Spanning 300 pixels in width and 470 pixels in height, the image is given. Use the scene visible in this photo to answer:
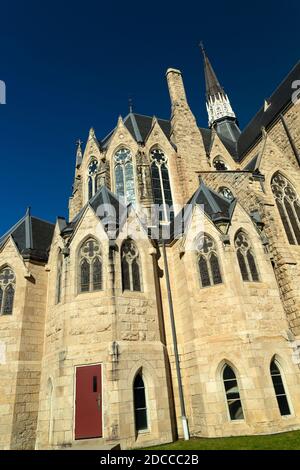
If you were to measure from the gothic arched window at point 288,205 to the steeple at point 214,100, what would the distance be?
27362 mm

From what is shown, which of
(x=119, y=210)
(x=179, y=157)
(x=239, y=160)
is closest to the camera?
(x=119, y=210)

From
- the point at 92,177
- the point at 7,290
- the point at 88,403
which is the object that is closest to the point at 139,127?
the point at 92,177

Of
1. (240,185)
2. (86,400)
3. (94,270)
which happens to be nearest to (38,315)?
(94,270)

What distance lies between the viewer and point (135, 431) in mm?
10516

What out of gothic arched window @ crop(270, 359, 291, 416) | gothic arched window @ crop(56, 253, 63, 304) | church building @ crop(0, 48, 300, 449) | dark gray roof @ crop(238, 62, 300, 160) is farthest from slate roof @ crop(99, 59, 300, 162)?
gothic arched window @ crop(270, 359, 291, 416)

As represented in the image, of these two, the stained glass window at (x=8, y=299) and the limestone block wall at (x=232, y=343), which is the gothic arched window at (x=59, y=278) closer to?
the stained glass window at (x=8, y=299)

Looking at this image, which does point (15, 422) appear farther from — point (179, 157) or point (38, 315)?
point (179, 157)

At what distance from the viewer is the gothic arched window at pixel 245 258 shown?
44.4 ft

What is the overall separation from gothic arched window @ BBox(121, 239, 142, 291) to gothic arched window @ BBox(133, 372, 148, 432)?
3626mm

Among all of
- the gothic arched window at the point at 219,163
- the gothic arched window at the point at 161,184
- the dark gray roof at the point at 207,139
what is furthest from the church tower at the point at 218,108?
the gothic arched window at the point at 161,184

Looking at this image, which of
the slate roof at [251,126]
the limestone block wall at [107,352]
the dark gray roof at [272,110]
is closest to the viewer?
the limestone block wall at [107,352]

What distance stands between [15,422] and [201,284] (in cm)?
938

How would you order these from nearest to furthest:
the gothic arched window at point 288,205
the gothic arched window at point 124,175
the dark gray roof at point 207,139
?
the gothic arched window at point 288,205, the gothic arched window at point 124,175, the dark gray roof at point 207,139

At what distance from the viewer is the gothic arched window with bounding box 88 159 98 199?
930 inches
